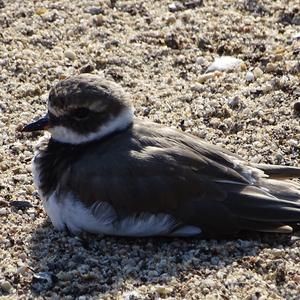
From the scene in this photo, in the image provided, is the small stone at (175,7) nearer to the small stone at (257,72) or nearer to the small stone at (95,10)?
the small stone at (95,10)

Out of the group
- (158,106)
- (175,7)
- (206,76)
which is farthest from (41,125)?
(175,7)

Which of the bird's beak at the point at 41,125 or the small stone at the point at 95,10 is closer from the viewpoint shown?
Result: the bird's beak at the point at 41,125

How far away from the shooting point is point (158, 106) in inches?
325

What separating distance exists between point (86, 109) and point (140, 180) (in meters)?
0.73

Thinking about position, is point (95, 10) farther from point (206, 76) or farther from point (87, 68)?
point (206, 76)

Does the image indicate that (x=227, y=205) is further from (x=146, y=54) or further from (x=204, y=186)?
(x=146, y=54)

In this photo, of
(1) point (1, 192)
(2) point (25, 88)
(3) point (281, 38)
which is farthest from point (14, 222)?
(3) point (281, 38)

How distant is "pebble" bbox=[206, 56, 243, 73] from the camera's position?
876cm

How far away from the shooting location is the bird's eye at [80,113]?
22.5ft

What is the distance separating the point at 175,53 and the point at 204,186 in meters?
2.83

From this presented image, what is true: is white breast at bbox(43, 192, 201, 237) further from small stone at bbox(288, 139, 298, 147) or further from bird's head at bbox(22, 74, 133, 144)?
small stone at bbox(288, 139, 298, 147)

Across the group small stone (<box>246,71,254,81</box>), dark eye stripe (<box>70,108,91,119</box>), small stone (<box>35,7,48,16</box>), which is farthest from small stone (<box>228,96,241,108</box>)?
small stone (<box>35,7,48,16</box>)

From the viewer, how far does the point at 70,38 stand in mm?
9344

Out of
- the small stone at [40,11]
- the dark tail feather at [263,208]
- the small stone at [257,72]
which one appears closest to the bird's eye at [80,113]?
the dark tail feather at [263,208]
